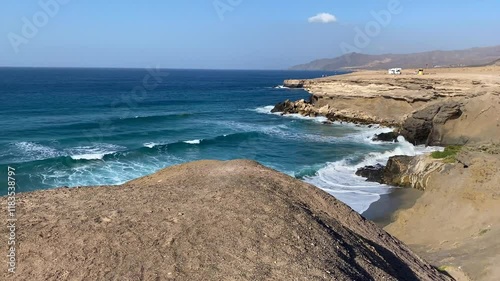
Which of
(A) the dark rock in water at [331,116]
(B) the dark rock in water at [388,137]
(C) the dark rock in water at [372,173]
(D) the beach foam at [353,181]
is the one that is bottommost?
(D) the beach foam at [353,181]

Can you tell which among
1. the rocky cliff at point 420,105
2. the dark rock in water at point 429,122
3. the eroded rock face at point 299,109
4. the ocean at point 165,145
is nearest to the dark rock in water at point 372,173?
Result: the ocean at point 165,145

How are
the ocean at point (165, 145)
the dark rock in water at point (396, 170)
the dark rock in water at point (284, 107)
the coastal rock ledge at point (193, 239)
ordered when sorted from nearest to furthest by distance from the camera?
the coastal rock ledge at point (193, 239) → the dark rock in water at point (396, 170) → the ocean at point (165, 145) → the dark rock in water at point (284, 107)

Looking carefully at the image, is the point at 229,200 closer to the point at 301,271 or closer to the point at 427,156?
the point at 301,271

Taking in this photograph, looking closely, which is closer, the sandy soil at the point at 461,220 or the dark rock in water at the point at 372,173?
the sandy soil at the point at 461,220

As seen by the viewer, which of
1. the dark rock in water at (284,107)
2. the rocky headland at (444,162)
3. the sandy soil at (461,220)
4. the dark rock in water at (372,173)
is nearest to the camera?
the sandy soil at (461,220)

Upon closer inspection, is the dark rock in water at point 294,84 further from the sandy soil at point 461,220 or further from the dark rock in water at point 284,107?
the sandy soil at point 461,220

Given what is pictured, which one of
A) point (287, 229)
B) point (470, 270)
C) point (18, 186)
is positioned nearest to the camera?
point (287, 229)

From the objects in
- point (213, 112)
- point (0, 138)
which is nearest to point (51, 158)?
point (0, 138)
